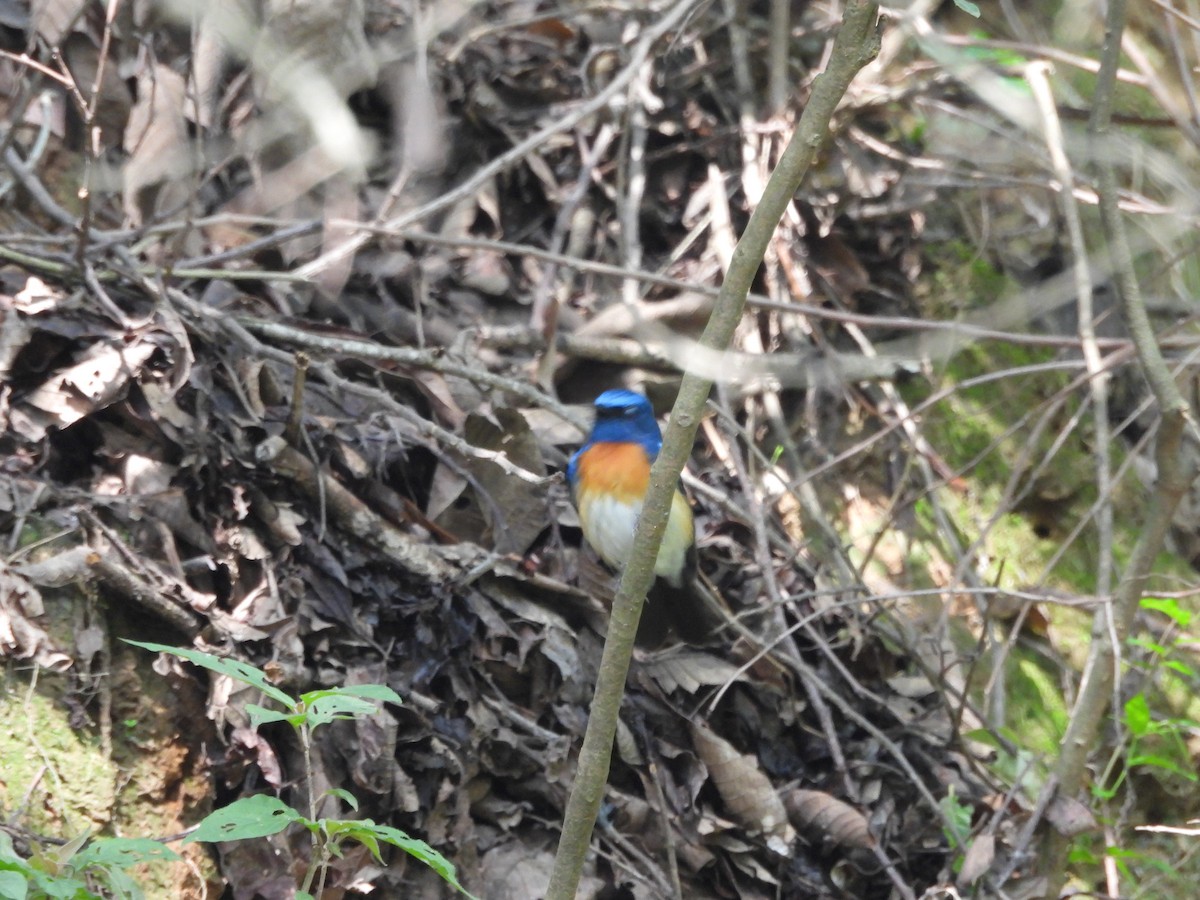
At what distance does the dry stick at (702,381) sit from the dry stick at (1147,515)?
5.74ft

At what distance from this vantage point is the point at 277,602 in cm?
316

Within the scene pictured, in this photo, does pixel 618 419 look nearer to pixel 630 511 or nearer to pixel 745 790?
pixel 630 511

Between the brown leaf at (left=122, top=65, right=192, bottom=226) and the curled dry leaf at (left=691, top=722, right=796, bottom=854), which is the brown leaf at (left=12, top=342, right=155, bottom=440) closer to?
the brown leaf at (left=122, top=65, right=192, bottom=226)

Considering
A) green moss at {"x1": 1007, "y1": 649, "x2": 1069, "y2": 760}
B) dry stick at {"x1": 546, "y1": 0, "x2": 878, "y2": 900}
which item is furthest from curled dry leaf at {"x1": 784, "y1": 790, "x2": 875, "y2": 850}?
dry stick at {"x1": 546, "y1": 0, "x2": 878, "y2": 900}

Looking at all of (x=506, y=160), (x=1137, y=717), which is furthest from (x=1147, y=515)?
(x=506, y=160)

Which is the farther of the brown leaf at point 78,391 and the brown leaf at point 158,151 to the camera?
the brown leaf at point 158,151

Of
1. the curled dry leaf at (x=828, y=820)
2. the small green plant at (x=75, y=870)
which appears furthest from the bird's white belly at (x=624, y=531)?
the small green plant at (x=75, y=870)

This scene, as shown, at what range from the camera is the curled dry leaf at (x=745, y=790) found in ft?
11.8

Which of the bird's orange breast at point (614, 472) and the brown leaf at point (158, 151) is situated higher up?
the brown leaf at point (158, 151)

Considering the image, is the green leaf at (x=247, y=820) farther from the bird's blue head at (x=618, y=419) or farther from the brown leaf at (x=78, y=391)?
the bird's blue head at (x=618, y=419)

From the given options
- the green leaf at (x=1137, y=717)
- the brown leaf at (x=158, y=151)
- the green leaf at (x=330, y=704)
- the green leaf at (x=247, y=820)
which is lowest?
the green leaf at (x=1137, y=717)

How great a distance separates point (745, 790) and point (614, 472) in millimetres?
1084

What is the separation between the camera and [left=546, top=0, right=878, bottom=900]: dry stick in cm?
196

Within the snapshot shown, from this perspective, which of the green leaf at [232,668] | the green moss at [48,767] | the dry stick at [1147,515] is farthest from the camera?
the dry stick at [1147,515]
